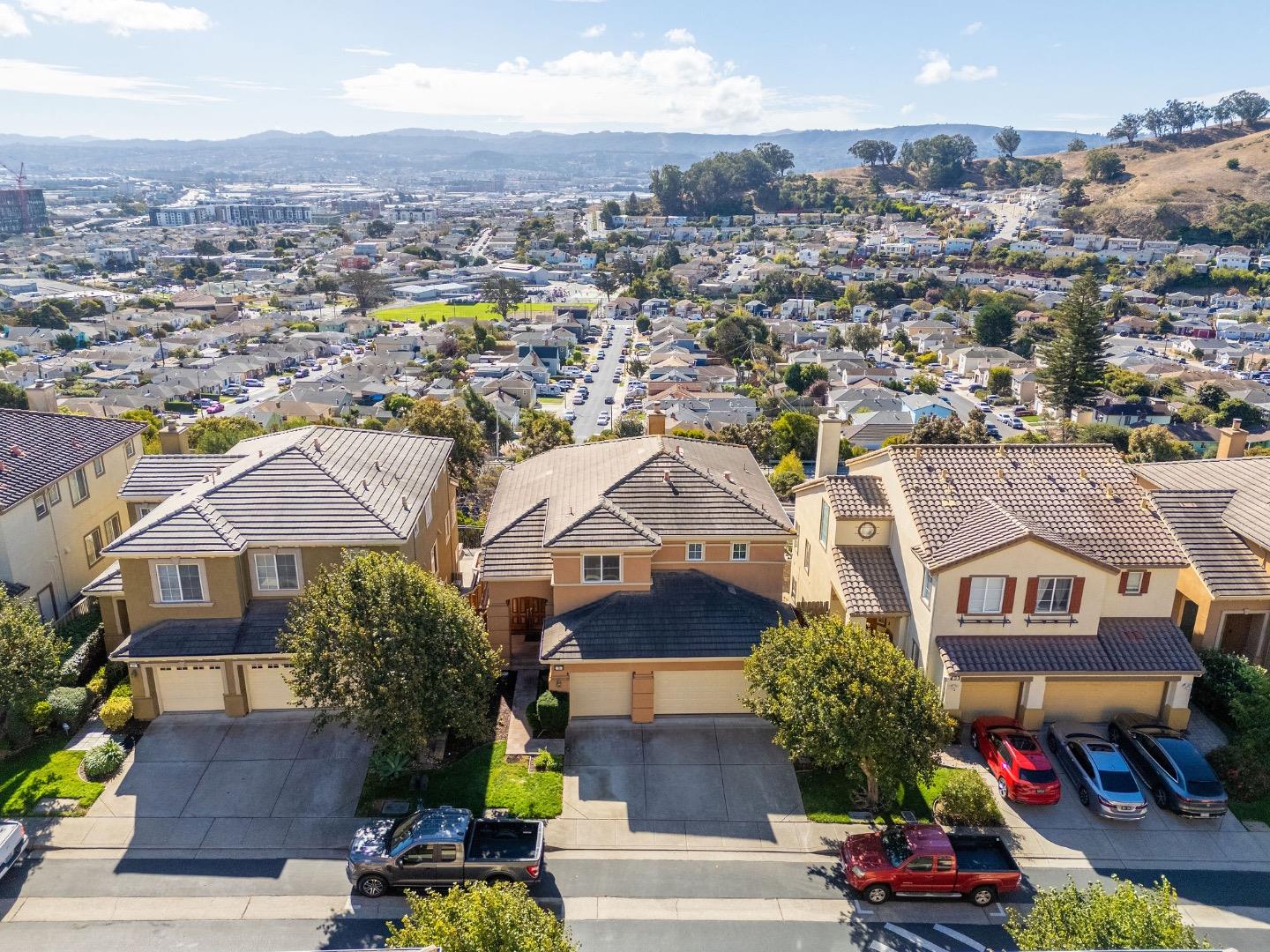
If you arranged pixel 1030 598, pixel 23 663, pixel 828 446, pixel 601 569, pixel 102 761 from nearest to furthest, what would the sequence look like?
pixel 102 761, pixel 23 663, pixel 1030 598, pixel 601 569, pixel 828 446

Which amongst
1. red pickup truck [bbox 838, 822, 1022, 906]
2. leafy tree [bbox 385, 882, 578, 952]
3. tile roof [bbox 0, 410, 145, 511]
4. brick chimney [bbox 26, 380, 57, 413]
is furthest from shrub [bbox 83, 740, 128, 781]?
brick chimney [bbox 26, 380, 57, 413]

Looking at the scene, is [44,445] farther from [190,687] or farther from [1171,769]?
[1171,769]

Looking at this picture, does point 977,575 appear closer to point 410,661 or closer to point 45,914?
point 410,661

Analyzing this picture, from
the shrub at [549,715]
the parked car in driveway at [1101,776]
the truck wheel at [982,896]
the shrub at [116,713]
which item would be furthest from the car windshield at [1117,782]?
the shrub at [116,713]

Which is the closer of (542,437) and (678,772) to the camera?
(678,772)

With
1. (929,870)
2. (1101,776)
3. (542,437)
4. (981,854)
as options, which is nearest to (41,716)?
(929,870)

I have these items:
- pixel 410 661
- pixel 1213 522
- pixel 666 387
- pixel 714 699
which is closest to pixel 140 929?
pixel 410 661

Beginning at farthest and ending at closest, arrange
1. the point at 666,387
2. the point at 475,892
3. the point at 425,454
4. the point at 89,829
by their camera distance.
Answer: the point at 666,387
the point at 425,454
the point at 89,829
the point at 475,892
